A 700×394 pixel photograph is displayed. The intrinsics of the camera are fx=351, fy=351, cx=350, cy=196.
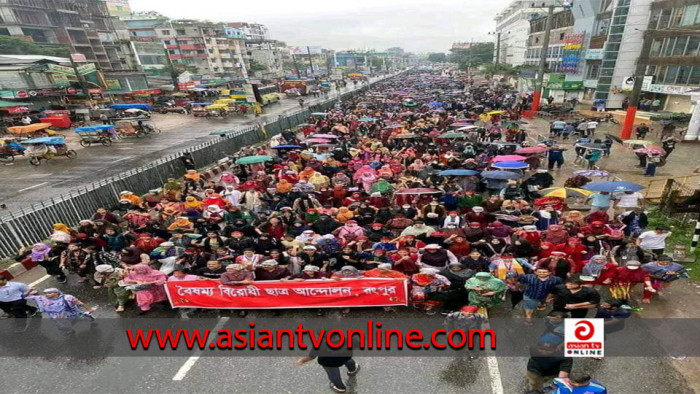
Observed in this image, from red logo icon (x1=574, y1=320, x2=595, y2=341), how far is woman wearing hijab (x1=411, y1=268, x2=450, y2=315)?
2.22 m

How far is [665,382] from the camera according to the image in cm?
546

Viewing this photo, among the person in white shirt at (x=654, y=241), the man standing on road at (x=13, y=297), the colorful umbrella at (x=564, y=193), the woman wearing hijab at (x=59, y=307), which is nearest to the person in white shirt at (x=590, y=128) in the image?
the colorful umbrella at (x=564, y=193)

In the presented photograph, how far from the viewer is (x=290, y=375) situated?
6.06 meters

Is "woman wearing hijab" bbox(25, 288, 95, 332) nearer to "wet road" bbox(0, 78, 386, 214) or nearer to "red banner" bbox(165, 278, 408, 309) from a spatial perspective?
"red banner" bbox(165, 278, 408, 309)

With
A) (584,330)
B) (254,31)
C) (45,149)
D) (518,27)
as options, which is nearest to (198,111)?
(45,149)

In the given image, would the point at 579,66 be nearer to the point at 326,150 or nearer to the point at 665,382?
the point at 326,150

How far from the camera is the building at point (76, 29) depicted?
58.1 metres

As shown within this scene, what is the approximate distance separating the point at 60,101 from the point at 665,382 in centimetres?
5729

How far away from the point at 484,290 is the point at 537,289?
111cm

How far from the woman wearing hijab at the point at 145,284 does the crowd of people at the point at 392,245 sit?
2 centimetres

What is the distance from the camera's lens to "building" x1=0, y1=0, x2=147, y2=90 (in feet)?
190

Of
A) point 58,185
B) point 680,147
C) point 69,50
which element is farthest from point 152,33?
point 680,147

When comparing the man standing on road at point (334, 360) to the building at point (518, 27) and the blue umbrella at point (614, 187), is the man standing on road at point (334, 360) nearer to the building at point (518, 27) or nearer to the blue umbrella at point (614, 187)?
the blue umbrella at point (614, 187)

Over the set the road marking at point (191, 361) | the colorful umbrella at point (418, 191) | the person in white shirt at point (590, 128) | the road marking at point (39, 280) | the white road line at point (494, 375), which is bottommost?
the person in white shirt at point (590, 128)
